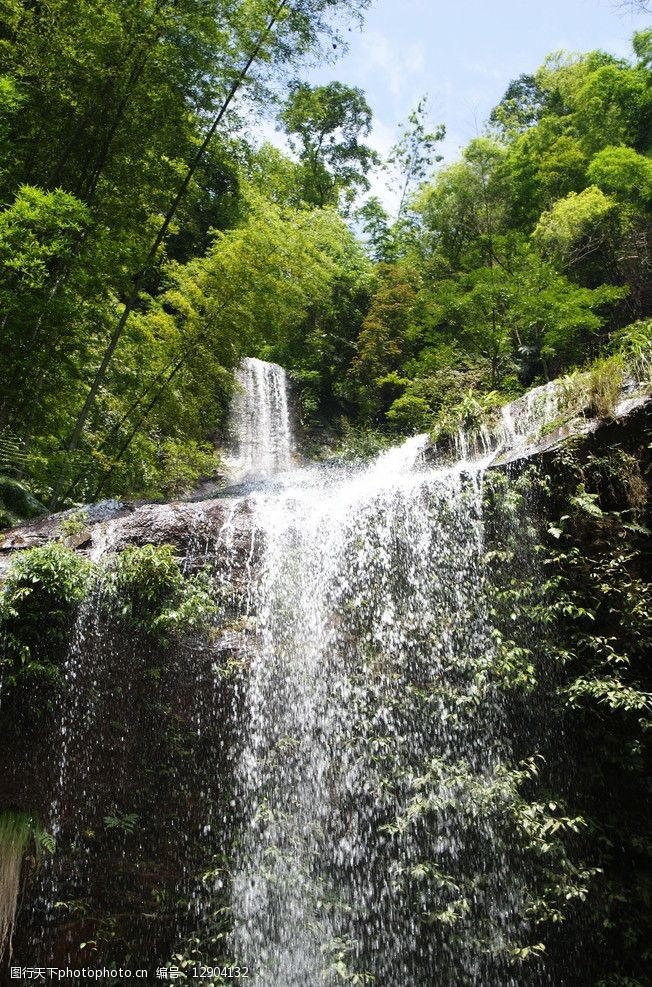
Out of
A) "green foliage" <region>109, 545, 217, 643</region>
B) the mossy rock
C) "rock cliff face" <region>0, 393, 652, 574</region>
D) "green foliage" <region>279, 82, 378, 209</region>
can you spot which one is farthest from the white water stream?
"green foliage" <region>279, 82, 378, 209</region>

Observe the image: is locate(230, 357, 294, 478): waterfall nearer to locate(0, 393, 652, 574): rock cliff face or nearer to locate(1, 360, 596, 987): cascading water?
locate(0, 393, 652, 574): rock cliff face

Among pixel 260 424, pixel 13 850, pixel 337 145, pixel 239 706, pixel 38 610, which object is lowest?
pixel 13 850

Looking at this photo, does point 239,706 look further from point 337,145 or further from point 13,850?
point 337,145

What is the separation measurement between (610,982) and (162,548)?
4762 mm

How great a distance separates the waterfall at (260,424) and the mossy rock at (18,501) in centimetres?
685

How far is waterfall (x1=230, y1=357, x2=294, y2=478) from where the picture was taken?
1420cm

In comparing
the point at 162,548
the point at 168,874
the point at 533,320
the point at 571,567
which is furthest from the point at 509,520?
the point at 533,320

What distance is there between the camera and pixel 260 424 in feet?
48.9

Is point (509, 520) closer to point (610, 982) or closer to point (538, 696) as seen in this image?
point (538, 696)

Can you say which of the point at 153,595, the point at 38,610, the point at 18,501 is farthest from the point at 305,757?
the point at 18,501

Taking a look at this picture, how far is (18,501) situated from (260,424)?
834cm

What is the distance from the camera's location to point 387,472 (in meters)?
9.23

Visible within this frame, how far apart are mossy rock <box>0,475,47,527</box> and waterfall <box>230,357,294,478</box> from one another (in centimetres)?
685

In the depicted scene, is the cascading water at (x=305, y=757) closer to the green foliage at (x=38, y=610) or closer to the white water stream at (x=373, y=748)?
the white water stream at (x=373, y=748)
